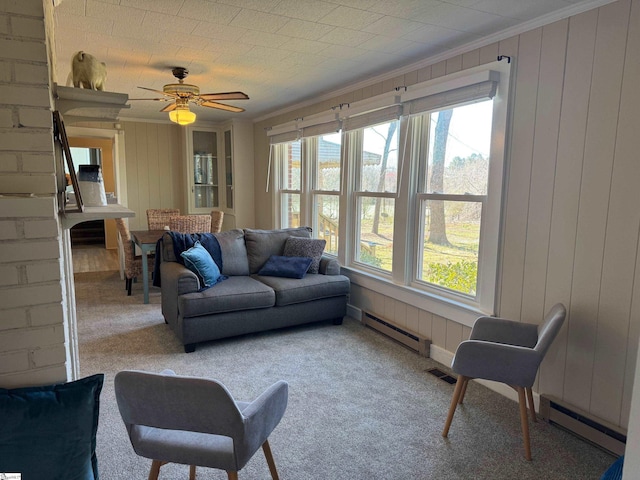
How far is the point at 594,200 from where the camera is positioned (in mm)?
2305

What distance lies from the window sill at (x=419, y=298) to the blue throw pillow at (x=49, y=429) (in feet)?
8.02

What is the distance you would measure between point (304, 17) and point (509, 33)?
1300 millimetres

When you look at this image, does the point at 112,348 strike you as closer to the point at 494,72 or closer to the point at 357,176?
the point at 357,176

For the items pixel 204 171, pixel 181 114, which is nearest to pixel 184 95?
pixel 181 114

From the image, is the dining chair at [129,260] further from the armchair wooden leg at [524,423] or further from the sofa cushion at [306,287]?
the armchair wooden leg at [524,423]

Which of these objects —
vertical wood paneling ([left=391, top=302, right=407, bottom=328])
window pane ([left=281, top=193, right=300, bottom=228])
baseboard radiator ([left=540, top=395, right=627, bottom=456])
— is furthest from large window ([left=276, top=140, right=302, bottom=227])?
baseboard radiator ([left=540, top=395, right=627, bottom=456])

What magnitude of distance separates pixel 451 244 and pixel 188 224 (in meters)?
3.50

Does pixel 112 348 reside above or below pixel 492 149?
below

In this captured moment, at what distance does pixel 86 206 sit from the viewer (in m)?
1.89

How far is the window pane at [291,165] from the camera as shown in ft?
18.6

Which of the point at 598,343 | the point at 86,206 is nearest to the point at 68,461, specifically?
the point at 86,206

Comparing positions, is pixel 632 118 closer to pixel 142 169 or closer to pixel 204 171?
pixel 204 171

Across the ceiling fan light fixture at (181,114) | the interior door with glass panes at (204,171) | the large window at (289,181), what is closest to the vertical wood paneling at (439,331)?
the large window at (289,181)

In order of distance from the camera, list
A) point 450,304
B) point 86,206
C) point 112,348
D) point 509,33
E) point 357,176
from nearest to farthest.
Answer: point 86,206, point 509,33, point 450,304, point 112,348, point 357,176
